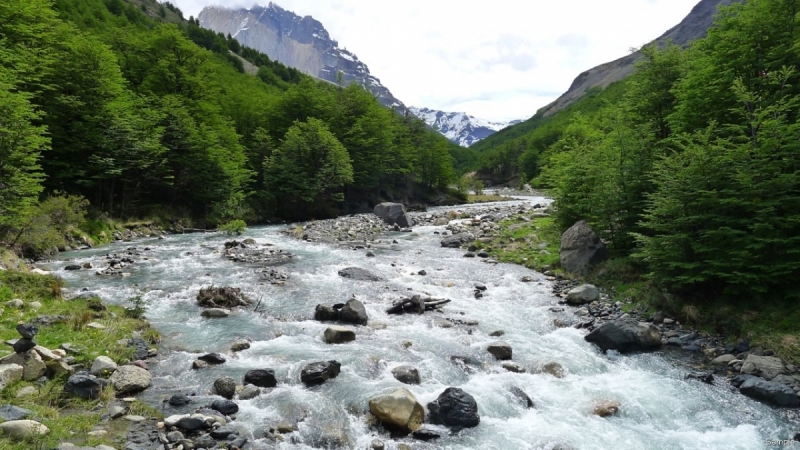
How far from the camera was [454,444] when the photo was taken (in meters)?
7.91

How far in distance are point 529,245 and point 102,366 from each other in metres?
22.7

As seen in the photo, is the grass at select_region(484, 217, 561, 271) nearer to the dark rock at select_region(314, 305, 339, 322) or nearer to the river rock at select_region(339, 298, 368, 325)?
the river rock at select_region(339, 298, 368, 325)

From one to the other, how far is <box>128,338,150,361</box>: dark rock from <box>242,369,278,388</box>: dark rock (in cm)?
308

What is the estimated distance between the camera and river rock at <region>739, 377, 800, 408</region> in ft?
30.3

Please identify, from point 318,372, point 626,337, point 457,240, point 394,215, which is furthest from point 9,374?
point 394,215

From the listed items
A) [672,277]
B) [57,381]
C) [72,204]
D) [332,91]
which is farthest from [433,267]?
[332,91]

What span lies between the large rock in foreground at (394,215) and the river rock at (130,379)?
30.2 meters

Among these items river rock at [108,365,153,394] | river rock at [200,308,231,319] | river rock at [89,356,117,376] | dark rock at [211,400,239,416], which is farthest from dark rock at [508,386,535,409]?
river rock at [200,308,231,319]

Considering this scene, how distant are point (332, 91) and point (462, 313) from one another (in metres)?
58.7

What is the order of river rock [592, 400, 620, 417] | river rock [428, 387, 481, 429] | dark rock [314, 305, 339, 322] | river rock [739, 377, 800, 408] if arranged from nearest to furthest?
river rock [428, 387, 481, 429]
river rock [592, 400, 620, 417]
river rock [739, 377, 800, 408]
dark rock [314, 305, 339, 322]

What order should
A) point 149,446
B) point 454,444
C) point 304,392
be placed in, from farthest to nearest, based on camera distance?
point 304,392
point 454,444
point 149,446

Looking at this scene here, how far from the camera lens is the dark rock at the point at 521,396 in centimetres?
934

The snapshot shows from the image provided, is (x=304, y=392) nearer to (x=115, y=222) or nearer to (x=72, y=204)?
(x=72, y=204)

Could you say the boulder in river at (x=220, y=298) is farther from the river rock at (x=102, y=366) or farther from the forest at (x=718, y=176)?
the forest at (x=718, y=176)
